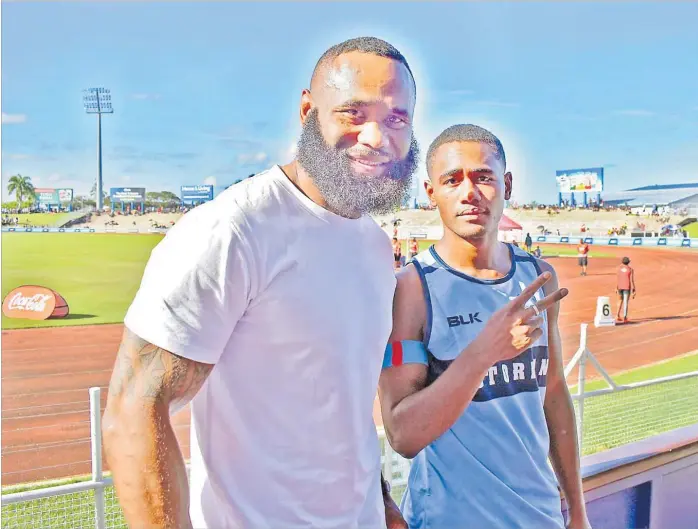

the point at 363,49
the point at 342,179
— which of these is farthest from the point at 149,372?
the point at 363,49

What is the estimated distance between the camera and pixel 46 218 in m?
3.22

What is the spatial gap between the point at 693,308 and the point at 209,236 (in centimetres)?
1001

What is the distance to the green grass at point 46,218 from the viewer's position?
312 centimetres

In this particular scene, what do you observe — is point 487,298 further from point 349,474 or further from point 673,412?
point 673,412

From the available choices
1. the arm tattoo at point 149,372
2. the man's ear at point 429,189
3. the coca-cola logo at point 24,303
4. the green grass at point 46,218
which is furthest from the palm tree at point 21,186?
the arm tattoo at point 149,372

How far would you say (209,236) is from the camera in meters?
0.67

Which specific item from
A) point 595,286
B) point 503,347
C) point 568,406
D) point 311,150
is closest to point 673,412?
point 568,406

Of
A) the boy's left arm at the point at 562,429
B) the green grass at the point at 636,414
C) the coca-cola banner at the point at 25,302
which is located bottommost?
the green grass at the point at 636,414

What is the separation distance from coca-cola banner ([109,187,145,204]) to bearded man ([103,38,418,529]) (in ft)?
6.95

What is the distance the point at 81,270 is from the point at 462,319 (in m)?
8.06

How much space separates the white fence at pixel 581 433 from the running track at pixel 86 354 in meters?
0.35

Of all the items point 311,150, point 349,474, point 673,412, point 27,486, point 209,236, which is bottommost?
point 27,486

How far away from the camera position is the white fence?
214 cm

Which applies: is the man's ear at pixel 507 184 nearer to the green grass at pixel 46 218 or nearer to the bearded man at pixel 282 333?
the bearded man at pixel 282 333
